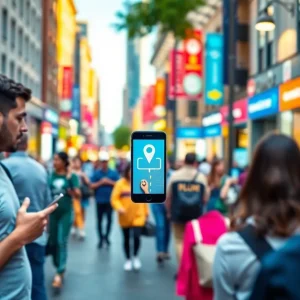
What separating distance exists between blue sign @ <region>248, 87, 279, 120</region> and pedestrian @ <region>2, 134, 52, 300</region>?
15260 millimetres

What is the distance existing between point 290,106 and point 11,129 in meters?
15.9

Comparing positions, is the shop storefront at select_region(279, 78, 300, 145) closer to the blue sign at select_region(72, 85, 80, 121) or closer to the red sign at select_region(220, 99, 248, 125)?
the red sign at select_region(220, 99, 248, 125)

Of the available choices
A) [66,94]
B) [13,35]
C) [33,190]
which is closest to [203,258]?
[33,190]

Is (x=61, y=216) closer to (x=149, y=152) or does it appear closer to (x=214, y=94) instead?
(x=149, y=152)

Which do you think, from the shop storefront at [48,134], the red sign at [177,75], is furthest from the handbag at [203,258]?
the red sign at [177,75]

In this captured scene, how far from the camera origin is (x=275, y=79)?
68.2 feet

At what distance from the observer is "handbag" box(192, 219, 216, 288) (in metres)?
4.99

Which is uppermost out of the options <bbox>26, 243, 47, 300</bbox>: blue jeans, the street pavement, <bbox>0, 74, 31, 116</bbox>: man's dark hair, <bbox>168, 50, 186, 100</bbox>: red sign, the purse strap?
<bbox>168, 50, 186, 100</bbox>: red sign

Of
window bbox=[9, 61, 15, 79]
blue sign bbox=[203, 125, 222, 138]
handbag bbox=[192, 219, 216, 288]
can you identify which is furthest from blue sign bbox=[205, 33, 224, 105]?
handbag bbox=[192, 219, 216, 288]

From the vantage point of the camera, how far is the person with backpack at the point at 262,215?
2162mm

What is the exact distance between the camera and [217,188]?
10742 mm

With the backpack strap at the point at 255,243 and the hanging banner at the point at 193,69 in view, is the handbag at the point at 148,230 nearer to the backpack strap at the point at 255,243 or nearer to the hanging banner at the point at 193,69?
the backpack strap at the point at 255,243

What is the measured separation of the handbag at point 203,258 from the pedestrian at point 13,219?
243cm

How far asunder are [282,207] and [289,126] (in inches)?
715
